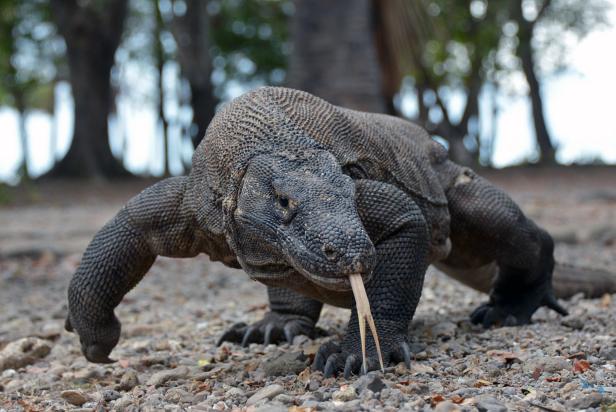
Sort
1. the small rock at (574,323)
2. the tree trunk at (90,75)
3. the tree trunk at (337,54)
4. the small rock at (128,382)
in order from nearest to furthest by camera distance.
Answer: the small rock at (128,382)
the small rock at (574,323)
the tree trunk at (337,54)
the tree trunk at (90,75)

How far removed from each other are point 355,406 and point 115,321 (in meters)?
1.64

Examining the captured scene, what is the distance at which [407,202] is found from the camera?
11.5 ft

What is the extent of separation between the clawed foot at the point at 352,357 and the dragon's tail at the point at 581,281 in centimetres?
233

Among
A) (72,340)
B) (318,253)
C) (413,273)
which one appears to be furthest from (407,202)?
(72,340)

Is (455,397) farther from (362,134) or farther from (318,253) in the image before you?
(362,134)

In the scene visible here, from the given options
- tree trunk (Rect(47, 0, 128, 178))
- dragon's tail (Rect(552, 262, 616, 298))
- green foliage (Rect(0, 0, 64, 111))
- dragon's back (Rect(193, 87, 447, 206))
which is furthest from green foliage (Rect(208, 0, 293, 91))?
dragon's back (Rect(193, 87, 447, 206))

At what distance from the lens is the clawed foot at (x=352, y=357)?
3.22 m

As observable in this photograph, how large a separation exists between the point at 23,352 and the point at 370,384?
2.31 m

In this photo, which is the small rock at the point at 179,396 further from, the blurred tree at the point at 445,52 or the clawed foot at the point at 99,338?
the blurred tree at the point at 445,52

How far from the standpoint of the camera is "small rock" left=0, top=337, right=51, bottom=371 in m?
4.41

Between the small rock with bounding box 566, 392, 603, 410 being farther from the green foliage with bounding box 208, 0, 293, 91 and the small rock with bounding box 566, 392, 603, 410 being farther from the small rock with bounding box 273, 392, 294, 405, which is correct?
the green foliage with bounding box 208, 0, 293, 91

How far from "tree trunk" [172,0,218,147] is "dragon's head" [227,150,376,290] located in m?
12.8

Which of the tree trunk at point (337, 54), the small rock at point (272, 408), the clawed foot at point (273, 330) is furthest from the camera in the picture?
the tree trunk at point (337, 54)

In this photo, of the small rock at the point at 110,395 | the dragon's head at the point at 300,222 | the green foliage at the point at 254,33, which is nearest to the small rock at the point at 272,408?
the dragon's head at the point at 300,222
